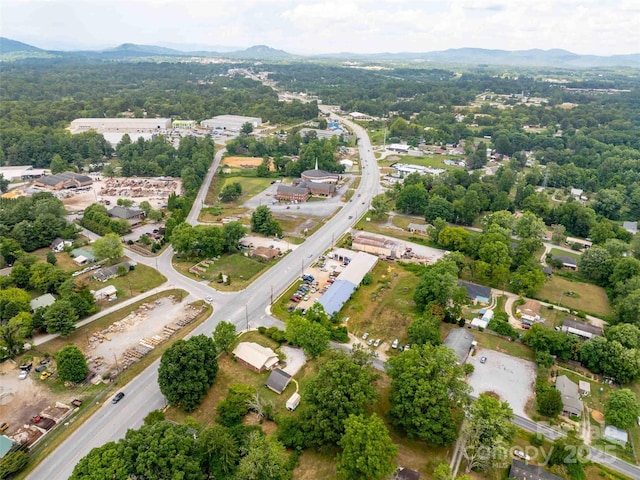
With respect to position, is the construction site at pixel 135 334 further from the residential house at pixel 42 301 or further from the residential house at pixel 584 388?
the residential house at pixel 584 388

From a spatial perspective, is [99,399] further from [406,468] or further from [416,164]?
[416,164]

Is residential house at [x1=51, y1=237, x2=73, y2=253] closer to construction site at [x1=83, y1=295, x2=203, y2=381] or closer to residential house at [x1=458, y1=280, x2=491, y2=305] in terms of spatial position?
construction site at [x1=83, y1=295, x2=203, y2=381]

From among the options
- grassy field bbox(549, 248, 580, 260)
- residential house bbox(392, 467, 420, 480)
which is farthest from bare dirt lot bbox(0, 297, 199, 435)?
grassy field bbox(549, 248, 580, 260)

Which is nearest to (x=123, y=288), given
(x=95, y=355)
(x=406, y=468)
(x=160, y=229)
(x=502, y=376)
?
(x=95, y=355)

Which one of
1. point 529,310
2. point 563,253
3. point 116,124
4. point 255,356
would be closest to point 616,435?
point 529,310

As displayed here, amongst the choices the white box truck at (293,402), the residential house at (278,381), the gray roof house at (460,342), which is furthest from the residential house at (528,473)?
the residential house at (278,381)
